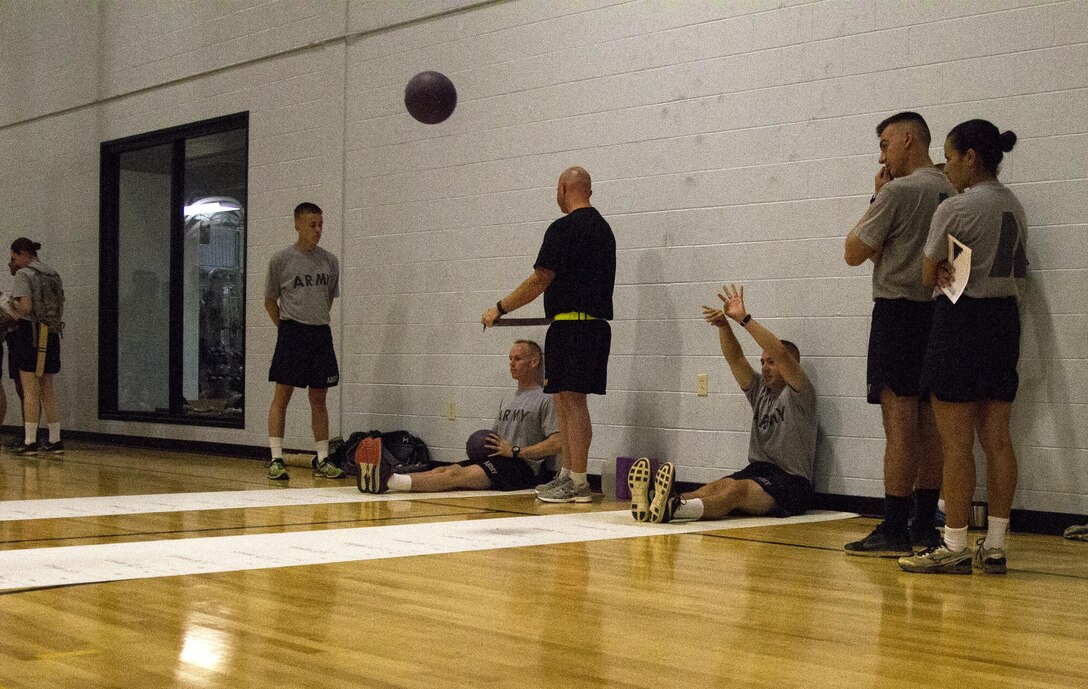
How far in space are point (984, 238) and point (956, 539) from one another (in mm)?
940

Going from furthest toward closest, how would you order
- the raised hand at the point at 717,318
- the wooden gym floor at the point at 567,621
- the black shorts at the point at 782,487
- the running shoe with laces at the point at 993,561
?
the raised hand at the point at 717,318 → the black shorts at the point at 782,487 → the running shoe with laces at the point at 993,561 → the wooden gym floor at the point at 567,621

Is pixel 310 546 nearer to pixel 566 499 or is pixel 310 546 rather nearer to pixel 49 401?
pixel 566 499

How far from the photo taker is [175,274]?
9.45m

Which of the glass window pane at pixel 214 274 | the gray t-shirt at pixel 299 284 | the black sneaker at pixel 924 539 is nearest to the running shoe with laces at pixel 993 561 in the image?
the black sneaker at pixel 924 539

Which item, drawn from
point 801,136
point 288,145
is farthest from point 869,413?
point 288,145

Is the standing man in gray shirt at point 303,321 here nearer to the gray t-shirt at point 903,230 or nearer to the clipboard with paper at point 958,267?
the gray t-shirt at point 903,230

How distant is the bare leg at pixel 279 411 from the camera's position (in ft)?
23.2

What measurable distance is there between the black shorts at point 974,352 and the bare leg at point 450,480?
2964 mm

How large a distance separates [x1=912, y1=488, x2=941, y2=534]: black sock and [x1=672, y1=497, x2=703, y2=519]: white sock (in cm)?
102

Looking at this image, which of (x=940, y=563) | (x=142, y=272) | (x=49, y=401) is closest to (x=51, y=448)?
(x=49, y=401)

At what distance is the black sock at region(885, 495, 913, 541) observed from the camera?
415 cm

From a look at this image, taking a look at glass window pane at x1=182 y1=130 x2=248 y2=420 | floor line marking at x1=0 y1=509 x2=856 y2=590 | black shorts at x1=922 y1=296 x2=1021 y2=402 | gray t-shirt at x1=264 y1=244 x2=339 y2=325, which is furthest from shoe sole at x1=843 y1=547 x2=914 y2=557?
glass window pane at x1=182 y1=130 x2=248 y2=420

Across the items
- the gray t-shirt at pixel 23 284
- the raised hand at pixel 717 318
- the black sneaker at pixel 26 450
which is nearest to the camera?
the raised hand at pixel 717 318

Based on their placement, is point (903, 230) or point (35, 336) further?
point (35, 336)
